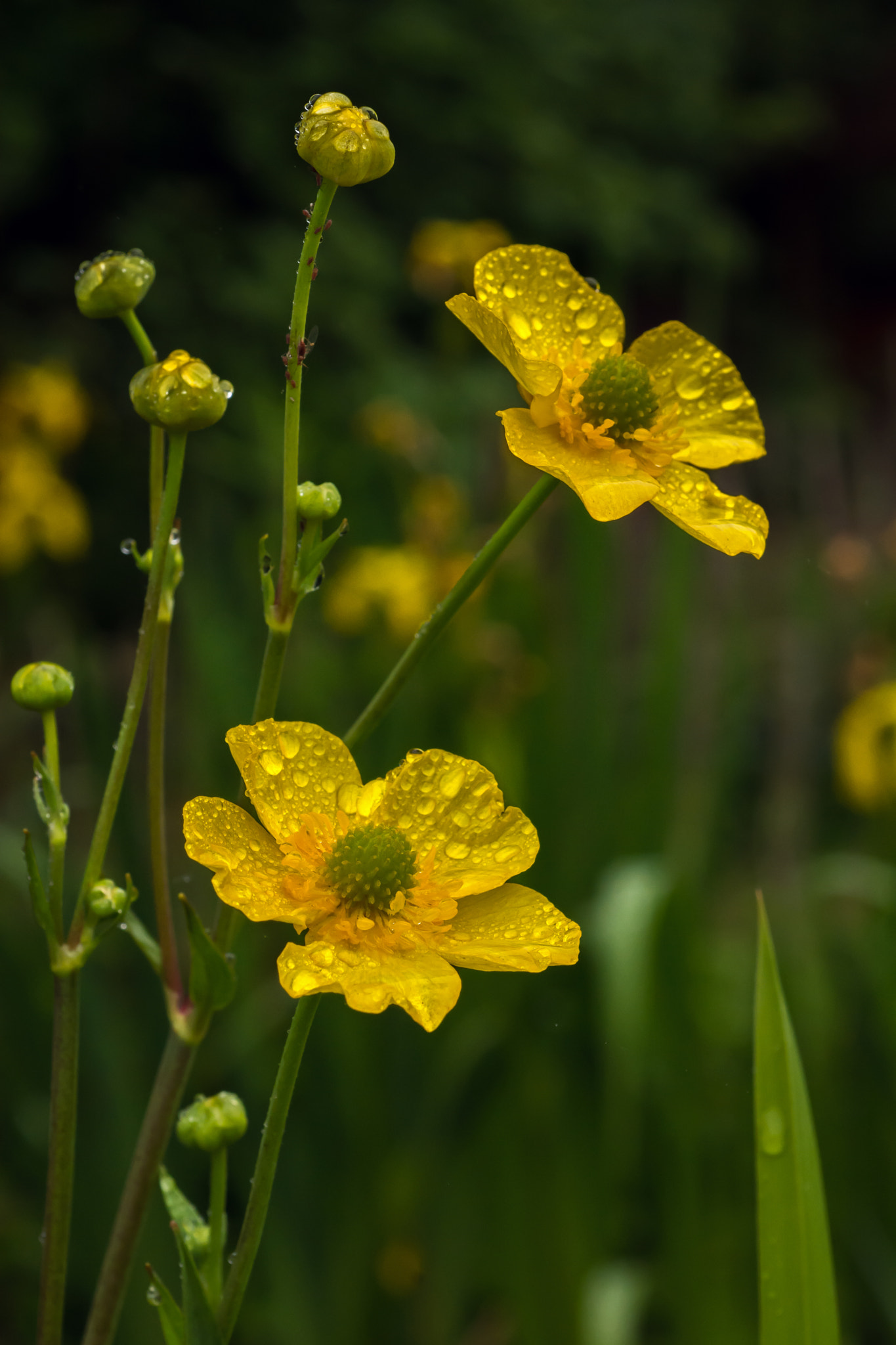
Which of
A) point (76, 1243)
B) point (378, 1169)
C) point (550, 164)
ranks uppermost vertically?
point (550, 164)

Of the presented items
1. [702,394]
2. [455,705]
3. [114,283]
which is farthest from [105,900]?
[455,705]

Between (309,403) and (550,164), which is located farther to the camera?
(550,164)

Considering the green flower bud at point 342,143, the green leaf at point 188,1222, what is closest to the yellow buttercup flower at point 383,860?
the green leaf at point 188,1222

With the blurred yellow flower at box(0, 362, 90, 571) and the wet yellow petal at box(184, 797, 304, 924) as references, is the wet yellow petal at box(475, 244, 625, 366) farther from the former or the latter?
the blurred yellow flower at box(0, 362, 90, 571)

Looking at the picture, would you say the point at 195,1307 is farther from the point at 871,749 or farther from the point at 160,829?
the point at 871,749

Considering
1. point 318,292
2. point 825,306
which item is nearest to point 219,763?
point 318,292

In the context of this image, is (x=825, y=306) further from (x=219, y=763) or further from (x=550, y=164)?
(x=219, y=763)

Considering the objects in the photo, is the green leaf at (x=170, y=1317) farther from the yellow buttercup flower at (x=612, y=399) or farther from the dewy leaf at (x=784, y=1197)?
the yellow buttercup flower at (x=612, y=399)

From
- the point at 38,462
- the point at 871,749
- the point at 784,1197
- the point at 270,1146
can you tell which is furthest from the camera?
the point at 38,462
